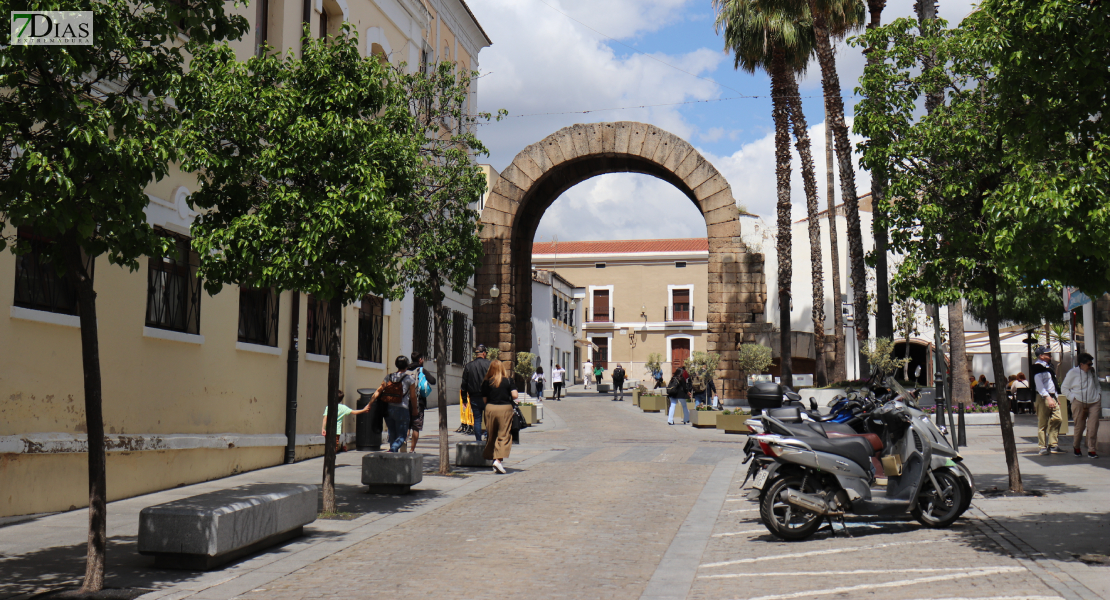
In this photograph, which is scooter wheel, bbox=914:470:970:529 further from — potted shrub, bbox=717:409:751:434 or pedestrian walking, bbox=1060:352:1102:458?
potted shrub, bbox=717:409:751:434

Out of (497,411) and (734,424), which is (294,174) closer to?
(497,411)

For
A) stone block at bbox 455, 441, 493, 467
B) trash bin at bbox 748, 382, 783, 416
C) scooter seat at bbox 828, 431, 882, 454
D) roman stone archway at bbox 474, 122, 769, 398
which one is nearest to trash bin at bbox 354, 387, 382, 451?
stone block at bbox 455, 441, 493, 467

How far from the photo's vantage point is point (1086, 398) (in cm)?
1371

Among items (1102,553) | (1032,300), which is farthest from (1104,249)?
(1032,300)

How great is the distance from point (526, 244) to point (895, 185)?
21859 mm

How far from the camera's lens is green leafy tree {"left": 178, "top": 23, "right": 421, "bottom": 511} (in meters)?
8.14

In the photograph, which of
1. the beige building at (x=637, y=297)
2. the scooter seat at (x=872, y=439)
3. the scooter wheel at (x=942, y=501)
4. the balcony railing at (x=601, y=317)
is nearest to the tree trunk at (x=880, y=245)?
the scooter seat at (x=872, y=439)

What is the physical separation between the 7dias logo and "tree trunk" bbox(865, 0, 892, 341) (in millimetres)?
8474

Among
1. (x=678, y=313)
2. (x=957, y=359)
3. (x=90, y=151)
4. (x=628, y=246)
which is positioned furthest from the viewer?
(x=628, y=246)

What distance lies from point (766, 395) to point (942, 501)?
2.36 m

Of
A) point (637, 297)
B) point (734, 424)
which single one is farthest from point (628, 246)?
point (734, 424)

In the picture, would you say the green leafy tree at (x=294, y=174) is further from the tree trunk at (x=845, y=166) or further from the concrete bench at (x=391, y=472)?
the tree trunk at (x=845, y=166)

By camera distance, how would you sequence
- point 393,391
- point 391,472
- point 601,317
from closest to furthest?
1. point 391,472
2. point 393,391
3. point 601,317

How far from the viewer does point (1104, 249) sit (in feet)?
20.4
